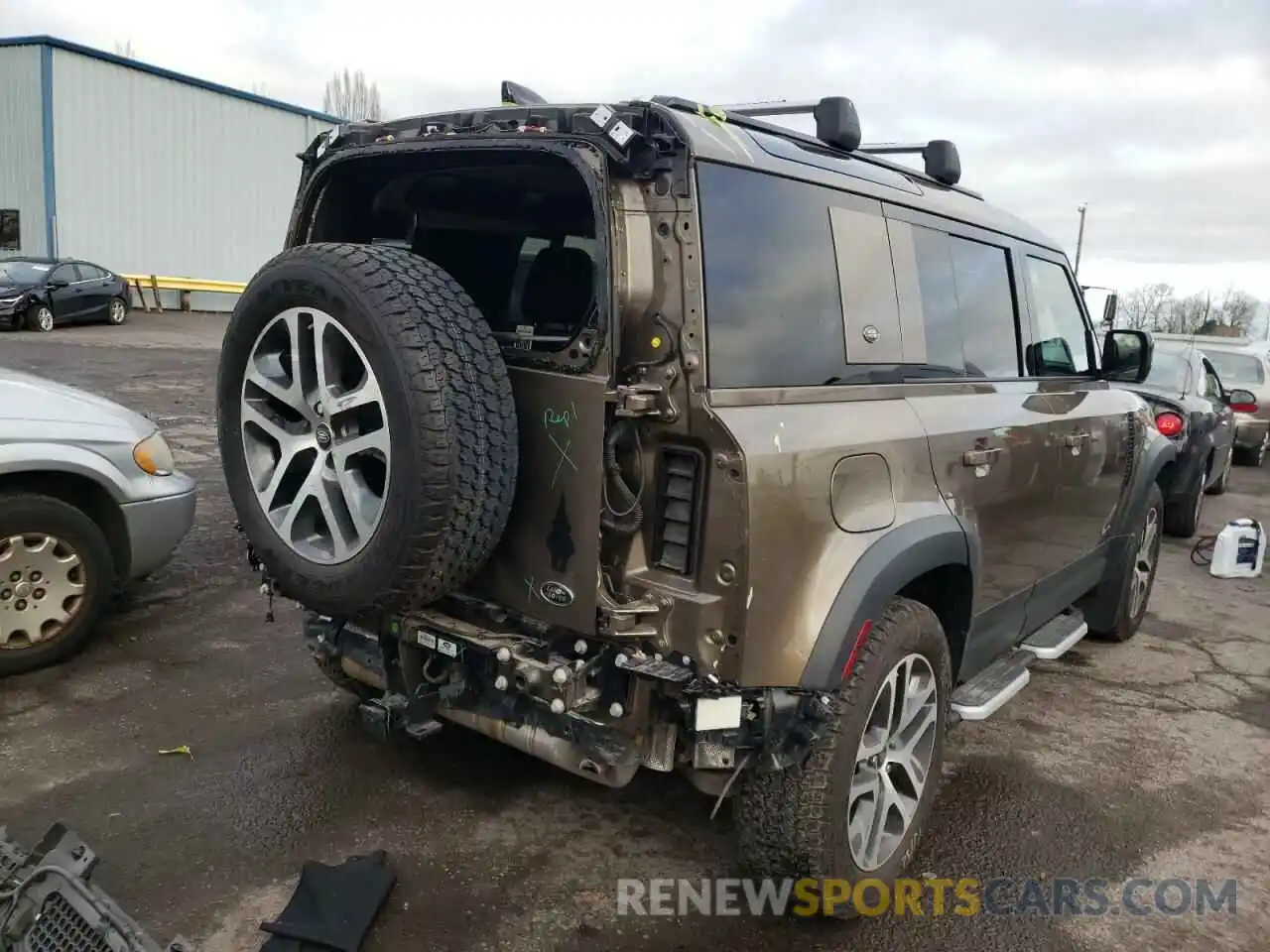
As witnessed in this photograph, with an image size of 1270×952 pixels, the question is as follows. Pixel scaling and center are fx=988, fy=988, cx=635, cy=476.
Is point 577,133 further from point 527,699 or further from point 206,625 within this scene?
point 206,625

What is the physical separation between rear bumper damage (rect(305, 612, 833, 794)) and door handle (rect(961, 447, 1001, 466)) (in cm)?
105

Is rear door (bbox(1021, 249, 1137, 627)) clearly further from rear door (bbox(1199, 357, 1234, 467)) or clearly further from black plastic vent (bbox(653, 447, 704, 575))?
rear door (bbox(1199, 357, 1234, 467))

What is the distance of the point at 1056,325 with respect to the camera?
4.45 meters

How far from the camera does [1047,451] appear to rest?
12.6 feet

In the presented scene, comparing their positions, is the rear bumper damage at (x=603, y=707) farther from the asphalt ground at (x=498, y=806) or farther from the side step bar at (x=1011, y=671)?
the side step bar at (x=1011, y=671)

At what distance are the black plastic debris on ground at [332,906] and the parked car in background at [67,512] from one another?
2.03 m

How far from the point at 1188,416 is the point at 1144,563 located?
2.89m

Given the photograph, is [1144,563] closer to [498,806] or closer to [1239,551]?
[1239,551]

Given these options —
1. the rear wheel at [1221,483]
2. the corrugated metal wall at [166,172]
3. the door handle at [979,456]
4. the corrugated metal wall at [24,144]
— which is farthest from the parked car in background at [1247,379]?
the corrugated metal wall at [24,144]

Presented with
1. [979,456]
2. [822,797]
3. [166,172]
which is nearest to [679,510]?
[822,797]

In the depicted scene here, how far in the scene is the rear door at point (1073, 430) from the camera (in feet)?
13.5

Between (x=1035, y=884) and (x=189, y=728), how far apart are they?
10.2 ft

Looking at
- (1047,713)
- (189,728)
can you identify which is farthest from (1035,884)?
(189,728)

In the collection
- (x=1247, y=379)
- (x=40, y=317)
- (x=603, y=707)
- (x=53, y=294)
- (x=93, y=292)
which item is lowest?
(x=603, y=707)
